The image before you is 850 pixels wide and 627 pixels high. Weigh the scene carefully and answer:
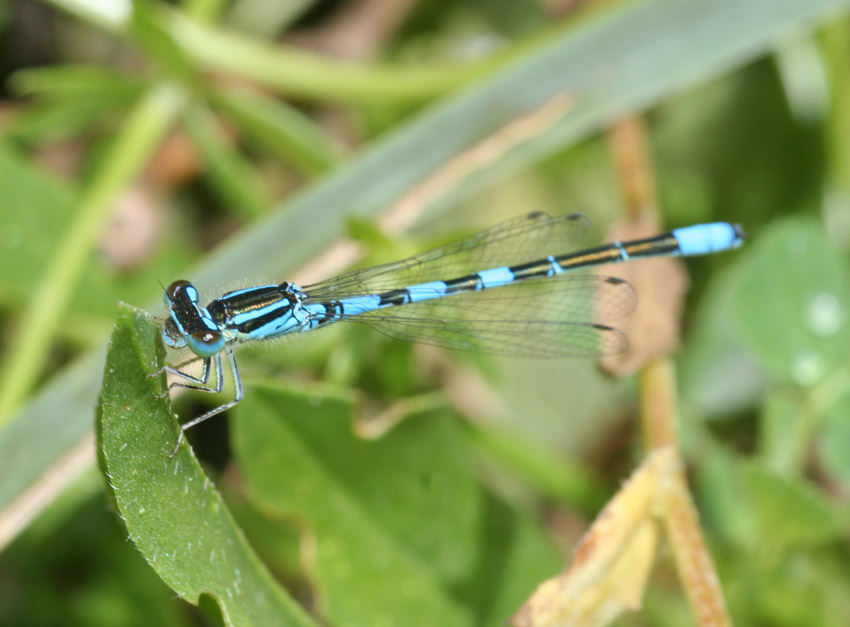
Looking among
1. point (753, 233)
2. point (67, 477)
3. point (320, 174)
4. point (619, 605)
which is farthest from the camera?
point (753, 233)

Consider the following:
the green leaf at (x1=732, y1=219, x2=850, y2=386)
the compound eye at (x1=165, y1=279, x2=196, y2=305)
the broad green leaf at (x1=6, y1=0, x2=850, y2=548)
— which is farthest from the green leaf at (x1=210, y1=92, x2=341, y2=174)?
the green leaf at (x1=732, y1=219, x2=850, y2=386)

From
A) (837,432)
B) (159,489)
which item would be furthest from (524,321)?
(159,489)

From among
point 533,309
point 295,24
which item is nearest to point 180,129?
point 295,24

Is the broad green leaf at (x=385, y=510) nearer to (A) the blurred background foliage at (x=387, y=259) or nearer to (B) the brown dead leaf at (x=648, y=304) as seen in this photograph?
(A) the blurred background foliage at (x=387, y=259)

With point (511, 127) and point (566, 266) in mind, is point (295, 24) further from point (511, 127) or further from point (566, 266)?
point (566, 266)

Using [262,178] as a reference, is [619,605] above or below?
below

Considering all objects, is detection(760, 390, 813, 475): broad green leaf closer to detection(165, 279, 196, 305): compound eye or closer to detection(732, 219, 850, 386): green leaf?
detection(732, 219, 850, 386): green leaf
